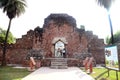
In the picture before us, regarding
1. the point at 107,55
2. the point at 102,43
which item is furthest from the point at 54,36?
the point at 107,55

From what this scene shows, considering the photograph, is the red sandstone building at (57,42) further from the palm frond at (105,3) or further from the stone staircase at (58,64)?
the palm frond at (105,3)

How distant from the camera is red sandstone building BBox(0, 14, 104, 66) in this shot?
2458 cm

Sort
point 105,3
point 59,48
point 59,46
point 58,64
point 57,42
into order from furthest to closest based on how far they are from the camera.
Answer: point 59,46 < point 59,48 < point 57,42 < point 105,3 < point 58,64

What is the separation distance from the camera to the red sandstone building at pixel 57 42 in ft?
80.6

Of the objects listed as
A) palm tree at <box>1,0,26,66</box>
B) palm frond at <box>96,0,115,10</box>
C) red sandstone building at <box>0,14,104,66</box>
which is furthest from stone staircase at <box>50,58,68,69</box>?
palm frond at <box>96,0,115,10</box>

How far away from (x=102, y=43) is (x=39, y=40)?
24.1ft

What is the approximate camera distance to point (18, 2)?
73.3ft

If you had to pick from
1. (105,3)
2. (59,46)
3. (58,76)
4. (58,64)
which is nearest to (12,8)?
(59,46)

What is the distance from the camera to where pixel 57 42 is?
81.7 ft

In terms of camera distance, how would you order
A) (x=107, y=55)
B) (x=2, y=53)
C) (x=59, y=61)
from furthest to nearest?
(x=2, y=53), (x=59, y=61), (x=107, y=55)

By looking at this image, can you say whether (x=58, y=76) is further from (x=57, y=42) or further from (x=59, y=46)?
(x=59, y=46)

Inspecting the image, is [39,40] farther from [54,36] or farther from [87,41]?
[87,41]

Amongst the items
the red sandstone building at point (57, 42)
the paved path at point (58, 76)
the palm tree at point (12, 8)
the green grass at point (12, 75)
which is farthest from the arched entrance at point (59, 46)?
the paved path at point (58, 76)

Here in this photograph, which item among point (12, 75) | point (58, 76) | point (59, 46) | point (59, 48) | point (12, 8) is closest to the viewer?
point (58, 76)
